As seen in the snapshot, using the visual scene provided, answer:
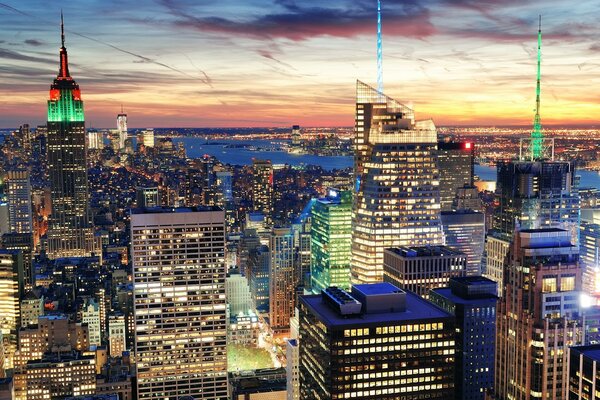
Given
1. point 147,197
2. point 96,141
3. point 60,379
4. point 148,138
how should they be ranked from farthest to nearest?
point 96,141 → point 148,138 → point 147,197 → point 60,379

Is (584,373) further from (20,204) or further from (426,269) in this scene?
(20,204)

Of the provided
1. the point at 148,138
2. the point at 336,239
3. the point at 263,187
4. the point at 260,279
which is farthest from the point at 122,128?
the point at 336,239

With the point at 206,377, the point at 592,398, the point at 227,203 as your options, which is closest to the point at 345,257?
the point at 206,377

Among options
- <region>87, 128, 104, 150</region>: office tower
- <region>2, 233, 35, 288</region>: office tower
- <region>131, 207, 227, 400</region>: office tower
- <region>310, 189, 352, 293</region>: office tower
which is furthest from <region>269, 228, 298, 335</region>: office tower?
<region>87, 128, 104, 150</region>: office tower

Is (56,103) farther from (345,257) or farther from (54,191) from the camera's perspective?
(345,257)

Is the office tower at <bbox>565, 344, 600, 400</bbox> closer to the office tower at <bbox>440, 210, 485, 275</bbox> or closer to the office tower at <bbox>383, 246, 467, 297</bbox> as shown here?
the office tower at <bbox>383, 246, 467, 297</bbox>

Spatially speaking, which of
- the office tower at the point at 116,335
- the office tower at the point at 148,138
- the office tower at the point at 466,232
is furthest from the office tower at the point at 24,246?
the office tower at the point at 466,232
